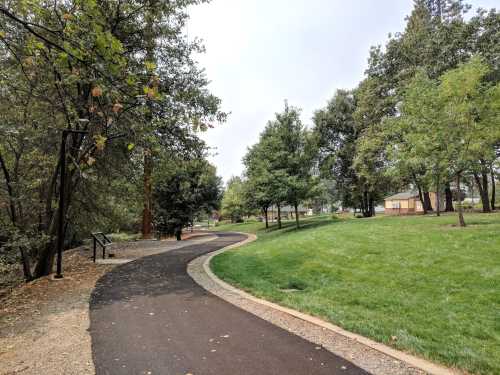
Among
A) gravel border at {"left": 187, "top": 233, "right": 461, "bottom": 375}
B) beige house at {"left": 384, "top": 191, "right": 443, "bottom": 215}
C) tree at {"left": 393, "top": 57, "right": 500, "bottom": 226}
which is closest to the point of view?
gravel border at {"left": 187, "top": 233, "right": 461, "bottom": 375}

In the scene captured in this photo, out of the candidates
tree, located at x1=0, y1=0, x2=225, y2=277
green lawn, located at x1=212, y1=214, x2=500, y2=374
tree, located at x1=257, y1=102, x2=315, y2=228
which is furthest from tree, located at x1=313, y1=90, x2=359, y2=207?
tree, located at x1=0, y1=0, x2=225, y2=277

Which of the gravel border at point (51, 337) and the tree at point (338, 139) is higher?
the tree at point (338, 139)

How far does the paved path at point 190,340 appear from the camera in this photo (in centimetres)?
331

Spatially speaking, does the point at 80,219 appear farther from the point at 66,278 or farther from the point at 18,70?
the point at 18,70

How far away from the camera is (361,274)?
7184 millimetres

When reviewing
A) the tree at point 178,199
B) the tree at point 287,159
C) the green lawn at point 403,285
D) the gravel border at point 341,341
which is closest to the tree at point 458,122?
the green lawn at point 403,285

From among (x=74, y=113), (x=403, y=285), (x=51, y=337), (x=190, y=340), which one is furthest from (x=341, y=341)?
(x=74, y=113)

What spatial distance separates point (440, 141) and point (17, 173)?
619 inches

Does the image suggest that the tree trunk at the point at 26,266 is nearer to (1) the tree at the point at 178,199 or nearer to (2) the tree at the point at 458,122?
(1) the tree at the point at 178,199

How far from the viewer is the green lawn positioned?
386cm

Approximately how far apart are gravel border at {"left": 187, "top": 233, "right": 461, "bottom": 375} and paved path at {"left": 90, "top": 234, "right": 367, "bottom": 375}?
0.55 feet

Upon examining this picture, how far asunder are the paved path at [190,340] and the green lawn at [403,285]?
104 cm

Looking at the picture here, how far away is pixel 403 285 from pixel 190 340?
4721 mm

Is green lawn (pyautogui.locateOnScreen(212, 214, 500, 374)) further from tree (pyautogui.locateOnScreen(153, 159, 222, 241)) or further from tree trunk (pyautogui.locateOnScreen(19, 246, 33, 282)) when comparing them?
tree (pyautogui.locateOnScreen(153, 159, 222, 241))
